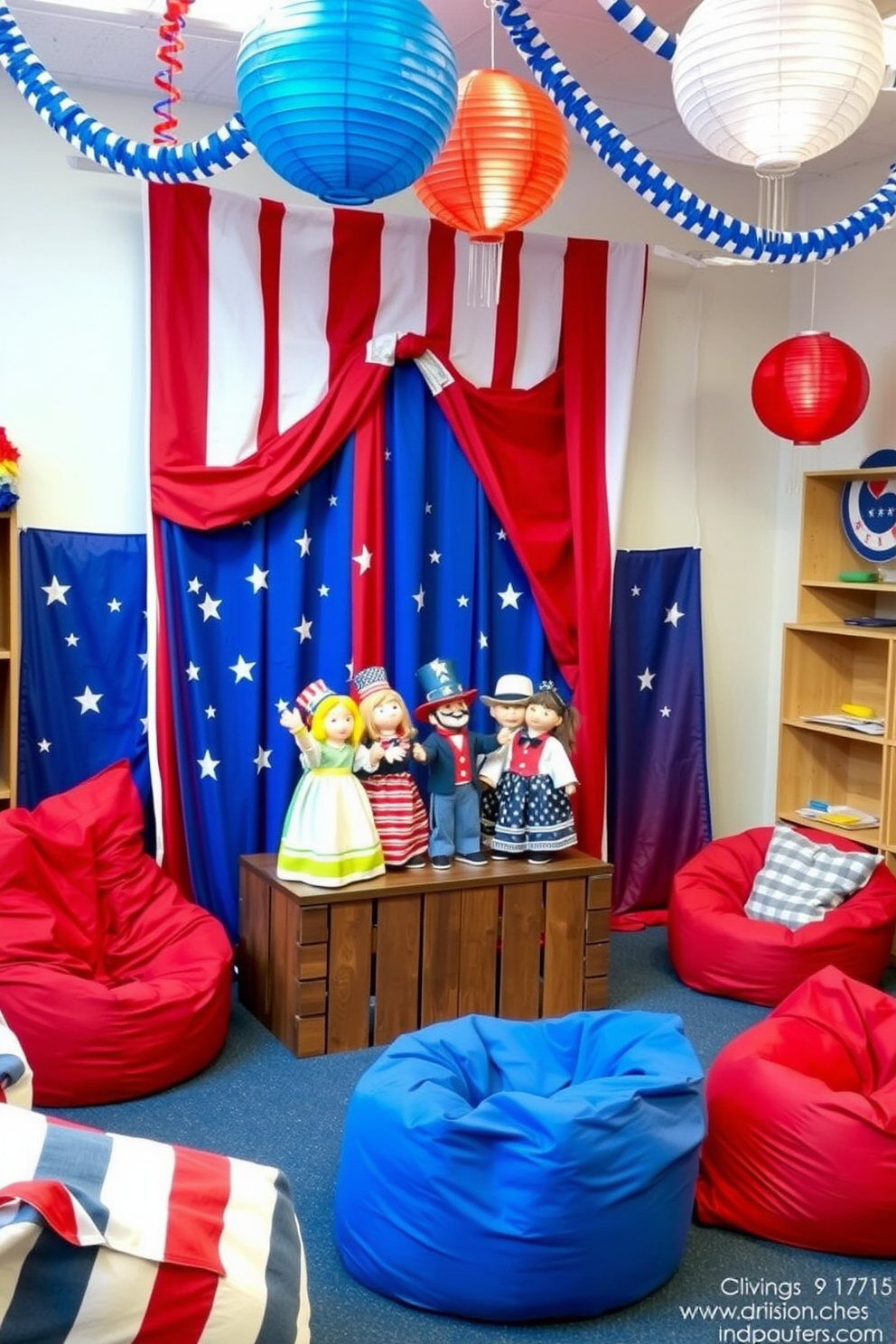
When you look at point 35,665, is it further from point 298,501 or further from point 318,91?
point 318,91

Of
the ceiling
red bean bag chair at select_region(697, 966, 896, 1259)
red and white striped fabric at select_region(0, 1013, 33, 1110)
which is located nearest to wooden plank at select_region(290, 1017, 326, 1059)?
red bean bag chair at select_region(697, 966, 896, 1259)

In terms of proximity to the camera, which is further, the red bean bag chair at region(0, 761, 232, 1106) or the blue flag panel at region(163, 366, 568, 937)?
the blue flag panel at region(163, 366, 568, 937)

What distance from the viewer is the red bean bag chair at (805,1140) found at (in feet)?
9.12

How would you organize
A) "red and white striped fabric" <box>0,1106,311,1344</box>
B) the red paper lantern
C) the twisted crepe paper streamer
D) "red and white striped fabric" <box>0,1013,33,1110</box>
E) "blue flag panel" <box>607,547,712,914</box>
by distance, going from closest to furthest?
"red and white striped fabric" <box>0,1106,311,1344</box>
"red and white striped fabric" <box>0,1013,33,1110</box>
the twisted crepe paper streamer
the red paper lantern
"blue flag panel" <box>607,547,712,914</box>

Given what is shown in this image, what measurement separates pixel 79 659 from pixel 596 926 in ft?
6.01

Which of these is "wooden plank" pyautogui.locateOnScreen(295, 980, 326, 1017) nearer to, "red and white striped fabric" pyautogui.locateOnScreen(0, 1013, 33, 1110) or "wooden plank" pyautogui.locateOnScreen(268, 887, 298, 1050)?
"wooden plank" pyautogui.locateOnScreen(268, 887, 298, 1050)

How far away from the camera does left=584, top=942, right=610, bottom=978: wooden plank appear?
4184mm

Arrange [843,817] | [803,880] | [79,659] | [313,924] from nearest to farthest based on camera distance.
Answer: [313,924]
[79,659]
[803,880]
[843,817]

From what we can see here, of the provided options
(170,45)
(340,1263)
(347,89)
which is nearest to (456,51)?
(170,45)

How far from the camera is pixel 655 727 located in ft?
17.0

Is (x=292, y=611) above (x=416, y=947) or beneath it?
above

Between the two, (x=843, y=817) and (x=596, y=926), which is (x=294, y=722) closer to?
(x=596, y=926)

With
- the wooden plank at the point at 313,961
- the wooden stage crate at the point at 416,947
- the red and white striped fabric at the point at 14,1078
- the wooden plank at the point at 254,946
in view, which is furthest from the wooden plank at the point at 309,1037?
the red and white striped fabric at the point at 14,1078

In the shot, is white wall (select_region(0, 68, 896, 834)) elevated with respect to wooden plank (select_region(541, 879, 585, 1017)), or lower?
elevated
